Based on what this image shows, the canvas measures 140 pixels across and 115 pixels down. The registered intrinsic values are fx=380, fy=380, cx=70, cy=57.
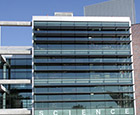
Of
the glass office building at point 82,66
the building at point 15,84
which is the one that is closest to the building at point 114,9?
the glass office building at point 82,66

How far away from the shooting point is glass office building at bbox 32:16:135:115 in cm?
6419

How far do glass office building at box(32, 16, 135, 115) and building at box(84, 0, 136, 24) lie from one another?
2653cm

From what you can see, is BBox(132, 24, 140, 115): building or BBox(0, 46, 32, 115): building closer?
BBox(132, 24, 140, 115): building

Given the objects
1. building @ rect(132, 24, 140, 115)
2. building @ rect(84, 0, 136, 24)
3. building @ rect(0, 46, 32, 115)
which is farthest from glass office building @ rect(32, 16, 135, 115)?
building @ rect(84, 0, 136, 24)

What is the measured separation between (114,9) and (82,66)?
3925 centimetres

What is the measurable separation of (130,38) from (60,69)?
13846 millimetres

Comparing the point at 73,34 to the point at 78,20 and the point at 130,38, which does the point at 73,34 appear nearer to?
the point at 78,20

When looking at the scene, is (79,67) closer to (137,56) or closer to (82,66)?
(82,66)

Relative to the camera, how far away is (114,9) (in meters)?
102

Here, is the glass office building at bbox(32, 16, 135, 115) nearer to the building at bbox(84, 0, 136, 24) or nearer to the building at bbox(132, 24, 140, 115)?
the building at bbox(132, 24, 140, 115)

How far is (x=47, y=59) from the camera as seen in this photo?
65.9 m

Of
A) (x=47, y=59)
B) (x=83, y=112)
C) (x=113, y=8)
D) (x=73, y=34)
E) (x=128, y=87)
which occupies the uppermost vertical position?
(x=113, y=8)

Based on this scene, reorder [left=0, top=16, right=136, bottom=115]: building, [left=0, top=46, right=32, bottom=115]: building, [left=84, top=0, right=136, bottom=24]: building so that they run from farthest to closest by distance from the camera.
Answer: [left=84, top=0, right=136, bottom=24]: building
[left=0, top=46, right=32, bottom=115]: building
[left=0, top=16, right=136, bottom=115]: building

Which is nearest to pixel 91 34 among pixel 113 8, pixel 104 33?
pixel 104 33
